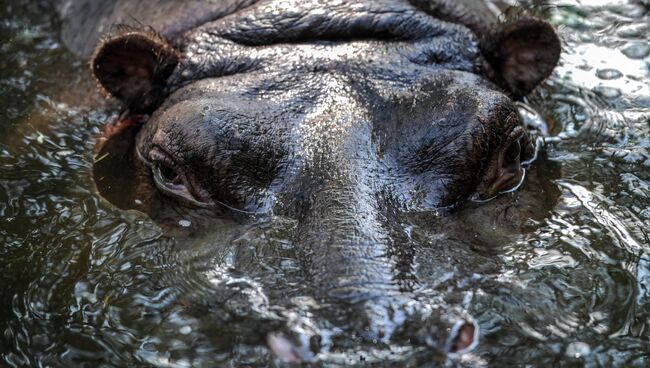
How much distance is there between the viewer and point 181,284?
362cm

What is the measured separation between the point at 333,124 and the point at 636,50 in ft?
10.5

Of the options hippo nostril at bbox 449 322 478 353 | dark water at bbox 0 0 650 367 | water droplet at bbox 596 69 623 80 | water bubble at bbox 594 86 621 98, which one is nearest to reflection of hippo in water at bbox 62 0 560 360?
hippo nostril at bbox 449 322 478 353

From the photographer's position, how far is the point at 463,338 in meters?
3.15

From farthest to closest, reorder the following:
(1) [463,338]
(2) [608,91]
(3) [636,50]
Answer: (3) [636,50] → (2) [608,91] → (1) [463,338]

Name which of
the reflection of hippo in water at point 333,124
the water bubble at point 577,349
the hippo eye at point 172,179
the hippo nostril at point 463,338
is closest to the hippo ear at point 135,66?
the reflection of hippo in water at point 333,124

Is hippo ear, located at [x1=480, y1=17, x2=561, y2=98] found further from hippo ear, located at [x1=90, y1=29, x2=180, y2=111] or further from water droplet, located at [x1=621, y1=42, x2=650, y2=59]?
hippo ear, located at [x1=90, y1=29, x2=180, y2=111]

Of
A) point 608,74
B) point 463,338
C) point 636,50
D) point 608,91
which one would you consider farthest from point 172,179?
point 636,50

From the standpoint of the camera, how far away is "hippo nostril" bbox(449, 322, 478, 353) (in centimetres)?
311

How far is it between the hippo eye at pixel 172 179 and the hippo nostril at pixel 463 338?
148 centimetres

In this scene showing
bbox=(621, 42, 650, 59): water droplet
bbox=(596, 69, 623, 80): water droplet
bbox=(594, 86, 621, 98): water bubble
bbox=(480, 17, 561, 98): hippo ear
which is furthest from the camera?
bbox=(621, 42, 650, 59): water droplet

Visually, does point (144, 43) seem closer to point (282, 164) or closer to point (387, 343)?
point (282, 164)

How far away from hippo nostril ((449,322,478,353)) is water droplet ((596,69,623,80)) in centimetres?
329

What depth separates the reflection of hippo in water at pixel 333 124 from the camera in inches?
143

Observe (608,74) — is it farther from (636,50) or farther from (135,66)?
(135,66)
